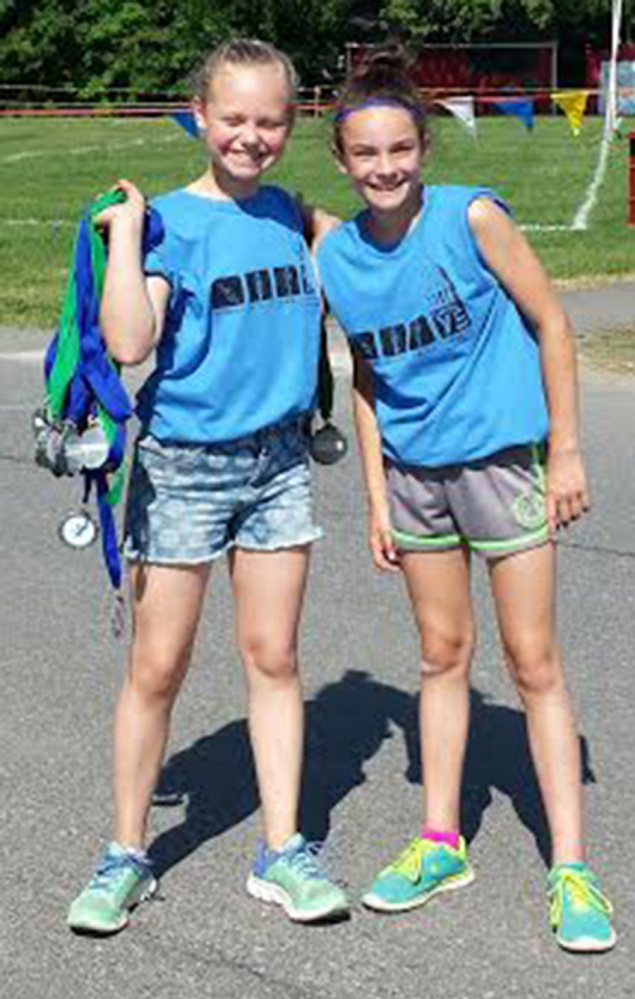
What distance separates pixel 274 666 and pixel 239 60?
1228 mm

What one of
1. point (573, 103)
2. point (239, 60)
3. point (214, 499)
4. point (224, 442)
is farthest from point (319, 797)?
point (573, 103)

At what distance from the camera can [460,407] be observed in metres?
4.02

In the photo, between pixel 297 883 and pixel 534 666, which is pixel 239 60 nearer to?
pixel 534 666

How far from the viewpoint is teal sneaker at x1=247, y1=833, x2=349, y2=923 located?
13.5 ft

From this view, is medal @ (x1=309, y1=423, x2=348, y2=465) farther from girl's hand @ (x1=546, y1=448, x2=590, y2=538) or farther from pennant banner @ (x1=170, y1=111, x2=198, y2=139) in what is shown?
pennant banner @ (x1=170, y1=111, x2=198, y2=139)

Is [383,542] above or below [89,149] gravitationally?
above

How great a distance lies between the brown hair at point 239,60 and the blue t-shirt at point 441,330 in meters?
0.33

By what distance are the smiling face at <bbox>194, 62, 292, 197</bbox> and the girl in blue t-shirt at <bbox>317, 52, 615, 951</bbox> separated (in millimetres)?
135

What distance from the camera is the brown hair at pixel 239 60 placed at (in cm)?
395

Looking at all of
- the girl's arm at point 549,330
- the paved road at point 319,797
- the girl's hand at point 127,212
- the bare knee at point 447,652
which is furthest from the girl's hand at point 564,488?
the girl's hand at point 127,212

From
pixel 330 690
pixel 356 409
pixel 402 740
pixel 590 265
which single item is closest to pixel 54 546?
pixel 330 690

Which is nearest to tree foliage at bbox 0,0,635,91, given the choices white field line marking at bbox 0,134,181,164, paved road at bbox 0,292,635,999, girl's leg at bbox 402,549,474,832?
white field line marking at bbox 0,134,181,164

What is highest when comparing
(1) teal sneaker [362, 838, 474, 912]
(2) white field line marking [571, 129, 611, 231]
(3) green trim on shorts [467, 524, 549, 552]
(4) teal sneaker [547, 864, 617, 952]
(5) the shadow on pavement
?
(3) green trim on shorts [467, 524, 549, 552]

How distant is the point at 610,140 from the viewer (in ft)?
131
